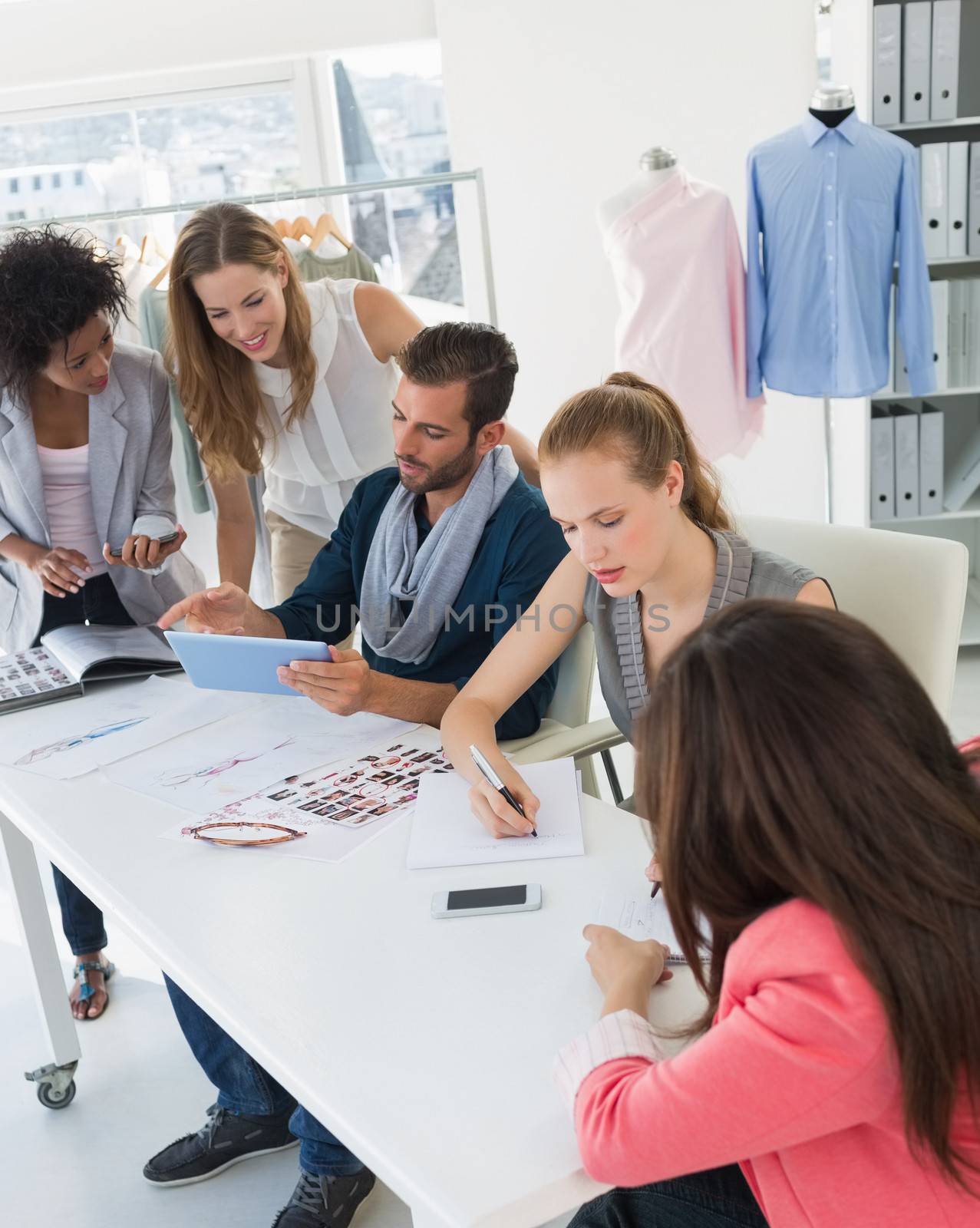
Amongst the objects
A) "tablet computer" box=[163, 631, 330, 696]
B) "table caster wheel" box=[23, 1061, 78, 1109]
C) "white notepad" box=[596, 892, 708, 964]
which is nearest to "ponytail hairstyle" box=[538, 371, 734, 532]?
"tablet computer" box=[163, 631, 330, 696]

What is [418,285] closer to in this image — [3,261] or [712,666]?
[3,261]

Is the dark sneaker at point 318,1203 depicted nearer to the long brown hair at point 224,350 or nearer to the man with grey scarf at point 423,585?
the man with grey scarf at point 423,585

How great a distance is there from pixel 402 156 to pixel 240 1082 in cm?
342

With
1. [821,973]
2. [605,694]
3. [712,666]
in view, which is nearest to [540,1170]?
[821,973]

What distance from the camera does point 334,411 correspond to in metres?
2.40

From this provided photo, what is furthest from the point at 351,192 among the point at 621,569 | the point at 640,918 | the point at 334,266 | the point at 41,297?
the point at 640,918

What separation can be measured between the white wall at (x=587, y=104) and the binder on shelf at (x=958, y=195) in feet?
2.42

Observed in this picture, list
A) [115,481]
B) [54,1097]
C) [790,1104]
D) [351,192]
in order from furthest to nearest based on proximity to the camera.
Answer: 1. [351,192]
2. [115,481]
3. [54,1097]
4. [790,1104]

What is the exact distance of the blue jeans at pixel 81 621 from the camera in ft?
7.23

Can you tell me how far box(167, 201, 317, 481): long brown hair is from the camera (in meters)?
2.16

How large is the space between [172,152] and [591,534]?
3.22 meters

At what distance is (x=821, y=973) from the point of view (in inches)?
30.0

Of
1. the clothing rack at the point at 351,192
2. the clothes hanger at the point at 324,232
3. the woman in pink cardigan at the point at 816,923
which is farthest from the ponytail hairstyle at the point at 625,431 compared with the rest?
the clothes hanger at the point at 324,232

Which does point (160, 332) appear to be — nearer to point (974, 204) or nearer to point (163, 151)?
point (163, 151)
